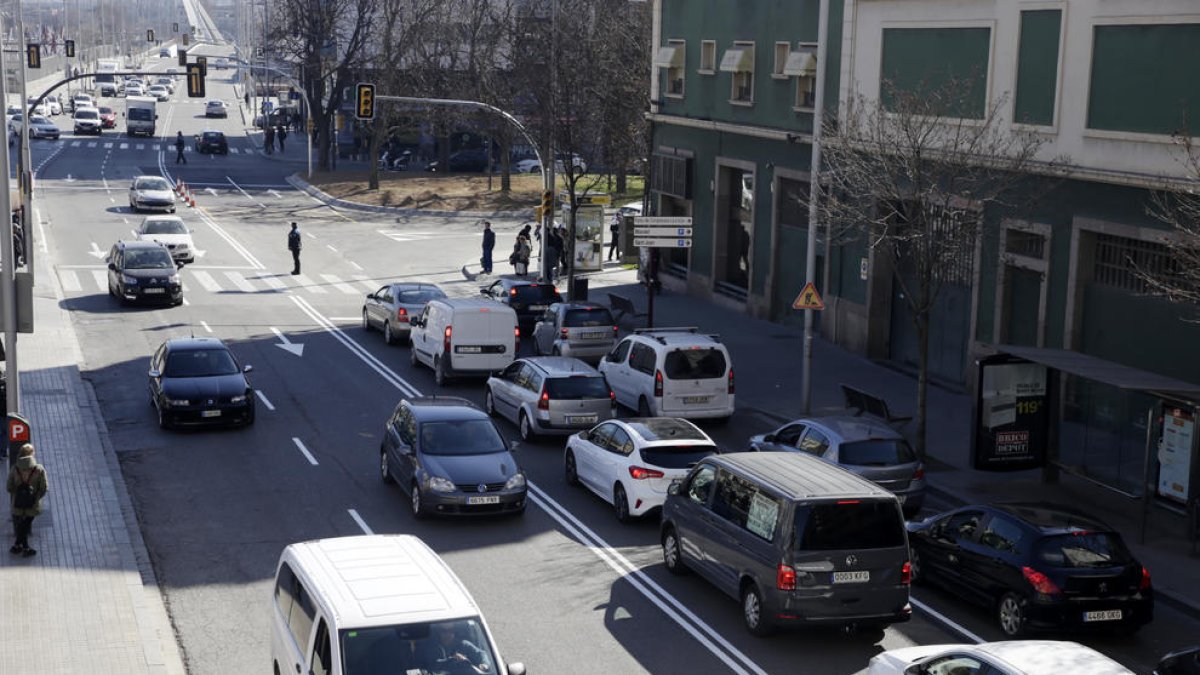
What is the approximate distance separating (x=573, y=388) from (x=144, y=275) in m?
17.7

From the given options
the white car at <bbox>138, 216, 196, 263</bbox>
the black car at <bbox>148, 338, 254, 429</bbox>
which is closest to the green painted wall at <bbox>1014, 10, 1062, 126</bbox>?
the black car at <bbox>148, 338, 254, 429</bbox>

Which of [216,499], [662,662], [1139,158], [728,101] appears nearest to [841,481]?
[662,662]

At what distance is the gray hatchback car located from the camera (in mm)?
19906

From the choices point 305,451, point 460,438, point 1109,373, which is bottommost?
point 305,451

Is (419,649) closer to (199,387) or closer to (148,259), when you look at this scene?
(199,387)

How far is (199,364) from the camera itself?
84.0ft

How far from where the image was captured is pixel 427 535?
752 inches

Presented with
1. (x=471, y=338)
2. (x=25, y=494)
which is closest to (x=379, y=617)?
(x=25, y=494)

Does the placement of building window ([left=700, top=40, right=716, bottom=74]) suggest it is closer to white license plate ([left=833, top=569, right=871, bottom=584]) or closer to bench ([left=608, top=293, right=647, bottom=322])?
bench ([left=608, top=293, right=647, bottom=322])

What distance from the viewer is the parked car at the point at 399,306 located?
33719 mm

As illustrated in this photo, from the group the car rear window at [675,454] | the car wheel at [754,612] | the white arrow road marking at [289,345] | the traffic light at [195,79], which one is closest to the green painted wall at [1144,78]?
the car rear window at [675,454]

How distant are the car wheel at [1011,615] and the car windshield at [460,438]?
764cm

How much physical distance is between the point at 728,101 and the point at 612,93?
70.1 ft

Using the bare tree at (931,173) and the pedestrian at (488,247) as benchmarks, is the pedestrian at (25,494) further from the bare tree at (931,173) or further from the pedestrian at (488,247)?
the pedestrian at (488,247)
